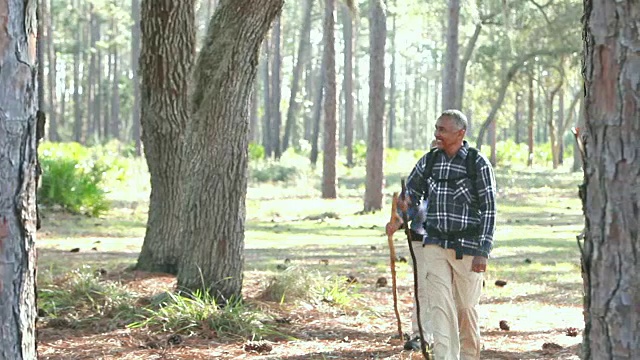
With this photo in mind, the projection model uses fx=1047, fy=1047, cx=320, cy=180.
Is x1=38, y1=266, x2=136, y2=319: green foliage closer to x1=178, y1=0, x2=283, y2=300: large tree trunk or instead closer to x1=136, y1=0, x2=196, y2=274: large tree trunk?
x1=178, y1=0, x2=283, y2=300: large tree trunk

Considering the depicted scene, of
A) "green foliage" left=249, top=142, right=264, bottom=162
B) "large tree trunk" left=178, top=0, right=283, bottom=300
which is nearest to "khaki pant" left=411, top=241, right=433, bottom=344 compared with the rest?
"large tree trunk" left=178, top=0, right=283, bottom=300

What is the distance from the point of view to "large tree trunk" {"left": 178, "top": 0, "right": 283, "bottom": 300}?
9.08m

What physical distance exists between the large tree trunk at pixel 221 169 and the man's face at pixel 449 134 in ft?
9.33

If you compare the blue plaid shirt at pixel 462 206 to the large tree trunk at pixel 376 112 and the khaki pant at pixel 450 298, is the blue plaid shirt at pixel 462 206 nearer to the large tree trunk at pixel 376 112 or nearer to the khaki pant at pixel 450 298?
the khaki pant at pixel 450 298

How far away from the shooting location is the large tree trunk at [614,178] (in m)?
3.40

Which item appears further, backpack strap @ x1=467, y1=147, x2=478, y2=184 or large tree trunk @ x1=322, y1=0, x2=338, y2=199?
large tree trunk @ x1=322, y1=0, x2=338, y2=199

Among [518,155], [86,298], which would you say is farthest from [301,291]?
[518,155]

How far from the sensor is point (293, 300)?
977cm

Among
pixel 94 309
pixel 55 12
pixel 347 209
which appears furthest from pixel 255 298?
pixel 55 12

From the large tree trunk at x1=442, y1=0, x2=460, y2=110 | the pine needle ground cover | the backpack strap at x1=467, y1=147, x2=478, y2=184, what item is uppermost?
the large tree trunk at x1=442, y1=0, x2=460, y2=110

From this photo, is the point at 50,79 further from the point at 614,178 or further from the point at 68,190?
the point at 614,178

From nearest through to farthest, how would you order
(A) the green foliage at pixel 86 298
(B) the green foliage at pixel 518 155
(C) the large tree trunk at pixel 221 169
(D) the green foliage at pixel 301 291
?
(A) the green foliage at pixel 86 298
(C) the large tree trunk at pixel 221 169
(D) the green foliage at pixel 301 291
(B) the green foliage at pixel 518 155

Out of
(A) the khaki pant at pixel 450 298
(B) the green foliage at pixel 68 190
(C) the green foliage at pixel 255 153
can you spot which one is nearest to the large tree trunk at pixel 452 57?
(B) the green foliage at pixel 68 190

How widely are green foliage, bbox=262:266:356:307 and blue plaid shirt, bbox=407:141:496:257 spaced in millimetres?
3322
